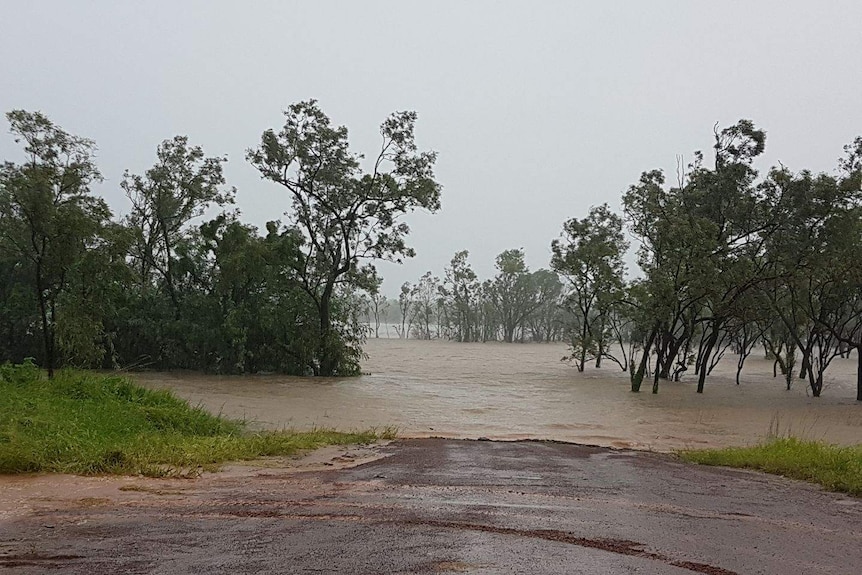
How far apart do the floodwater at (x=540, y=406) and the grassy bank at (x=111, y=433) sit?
2159 millimetres

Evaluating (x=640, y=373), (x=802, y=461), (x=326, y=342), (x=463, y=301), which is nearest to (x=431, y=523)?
(x=802, y=461)

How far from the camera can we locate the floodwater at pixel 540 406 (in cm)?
1238

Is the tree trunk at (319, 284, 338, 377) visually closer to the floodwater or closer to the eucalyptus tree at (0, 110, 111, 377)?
the floodwater

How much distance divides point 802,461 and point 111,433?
8.05m

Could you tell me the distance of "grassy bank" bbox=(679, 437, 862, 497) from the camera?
6.12 meters

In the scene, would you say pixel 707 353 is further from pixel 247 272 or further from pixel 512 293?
pixel 512 293

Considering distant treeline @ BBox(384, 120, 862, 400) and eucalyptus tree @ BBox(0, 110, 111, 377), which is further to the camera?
distant treeline @ BBox(384, 120, 862, 400)

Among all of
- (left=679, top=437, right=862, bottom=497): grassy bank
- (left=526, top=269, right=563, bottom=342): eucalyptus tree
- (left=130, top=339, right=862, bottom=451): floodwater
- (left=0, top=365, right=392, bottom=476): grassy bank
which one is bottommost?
(left=130, top=339, right=862, bottom=451): floodwater

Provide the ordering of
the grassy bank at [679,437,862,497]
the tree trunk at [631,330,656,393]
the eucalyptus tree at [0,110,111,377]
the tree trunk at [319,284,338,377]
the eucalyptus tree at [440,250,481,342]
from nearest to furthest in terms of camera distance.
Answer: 1. the grassy bank at [679,437,862,497]
2. the eucalyptus tree at [0,110,111,377]
3. the tree trunk at [631,330,656,393]
4. the tree trunk at [319,284,338,377]
5. the eucalyptus tree at [440,250,481,342]

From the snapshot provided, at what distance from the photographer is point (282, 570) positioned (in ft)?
11.6

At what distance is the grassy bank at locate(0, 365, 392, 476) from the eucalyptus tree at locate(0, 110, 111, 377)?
2.94 metres

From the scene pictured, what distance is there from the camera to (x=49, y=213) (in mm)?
12500

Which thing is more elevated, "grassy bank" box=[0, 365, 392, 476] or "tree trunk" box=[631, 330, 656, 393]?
"tree trunk" box=[631, 330, 656, 393]

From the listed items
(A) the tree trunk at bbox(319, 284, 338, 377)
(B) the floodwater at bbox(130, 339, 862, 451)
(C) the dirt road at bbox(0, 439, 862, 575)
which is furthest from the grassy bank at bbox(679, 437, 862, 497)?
(A) the tree trunk at bbox(319, 284, 338, 377)
